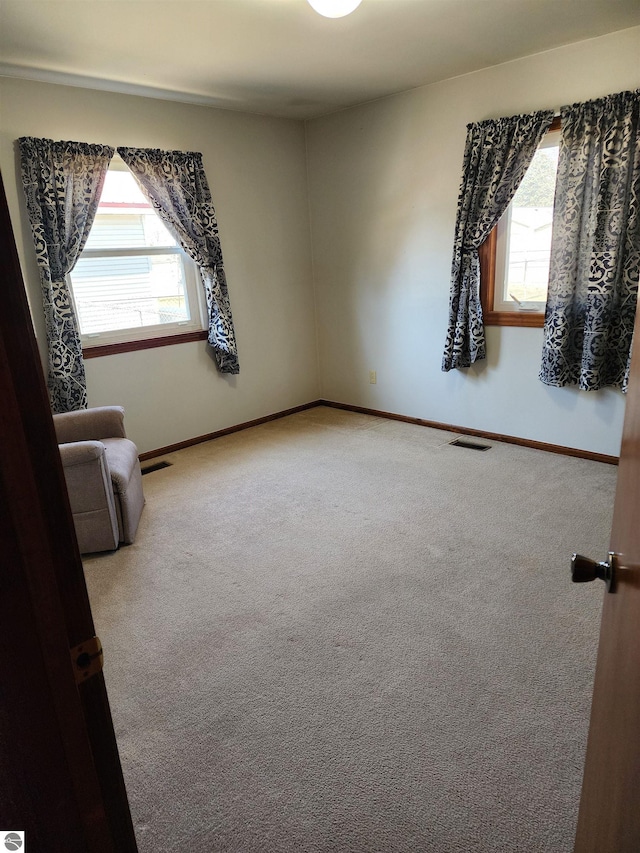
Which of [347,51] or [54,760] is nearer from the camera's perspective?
[54,760]

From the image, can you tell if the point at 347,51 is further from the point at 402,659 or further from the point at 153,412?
the point at 402,659

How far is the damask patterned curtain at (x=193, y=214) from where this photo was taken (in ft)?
12.6

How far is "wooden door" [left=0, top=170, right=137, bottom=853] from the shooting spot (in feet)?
1.87

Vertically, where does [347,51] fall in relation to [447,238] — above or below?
above

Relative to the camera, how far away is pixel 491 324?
4062 mm

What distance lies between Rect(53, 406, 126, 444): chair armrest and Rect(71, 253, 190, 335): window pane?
33.1 inches

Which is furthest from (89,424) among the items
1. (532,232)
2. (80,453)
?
(532,232)

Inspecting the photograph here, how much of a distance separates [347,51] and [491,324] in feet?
6.57

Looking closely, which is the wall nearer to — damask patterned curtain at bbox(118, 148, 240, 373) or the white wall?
damask patterned curtain at bbox(118, 148, 240, 373)

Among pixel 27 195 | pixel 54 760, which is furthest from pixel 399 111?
pixel 54 760

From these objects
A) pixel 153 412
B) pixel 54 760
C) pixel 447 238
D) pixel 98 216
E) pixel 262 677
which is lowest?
pixel 262 677

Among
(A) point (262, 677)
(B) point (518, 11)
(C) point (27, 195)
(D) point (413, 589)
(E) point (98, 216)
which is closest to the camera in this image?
(A) point (262, 677)

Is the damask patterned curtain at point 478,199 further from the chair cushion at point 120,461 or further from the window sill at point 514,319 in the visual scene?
the chair cushion at point 120,461

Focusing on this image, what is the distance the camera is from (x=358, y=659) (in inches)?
80.0
